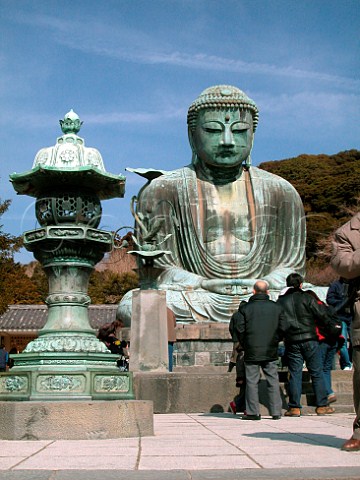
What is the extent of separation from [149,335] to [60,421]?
13.8 feet

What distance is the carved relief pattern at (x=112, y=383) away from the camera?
5719mm

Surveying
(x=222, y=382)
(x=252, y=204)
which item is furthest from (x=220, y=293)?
(x=222, y=382)

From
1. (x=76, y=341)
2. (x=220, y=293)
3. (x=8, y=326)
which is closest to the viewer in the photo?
(x=76, y=341)

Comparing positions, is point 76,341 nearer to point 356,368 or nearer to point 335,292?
point 356,368

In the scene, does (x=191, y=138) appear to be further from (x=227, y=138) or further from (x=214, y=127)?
(x=227, y=138)

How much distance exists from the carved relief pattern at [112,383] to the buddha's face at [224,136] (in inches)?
387

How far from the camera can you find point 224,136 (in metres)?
15.2

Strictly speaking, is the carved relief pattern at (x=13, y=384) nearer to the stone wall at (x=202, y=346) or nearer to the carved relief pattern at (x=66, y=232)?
the carved relief pattern at (x=66, y=232)

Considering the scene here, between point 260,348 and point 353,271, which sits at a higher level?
point 353,271

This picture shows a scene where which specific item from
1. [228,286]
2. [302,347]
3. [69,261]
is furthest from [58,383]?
[228,286]

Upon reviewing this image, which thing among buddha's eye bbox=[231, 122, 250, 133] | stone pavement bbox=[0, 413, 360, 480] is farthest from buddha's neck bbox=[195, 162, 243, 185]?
stone pavement bbox=[0, 413, 360, 480]

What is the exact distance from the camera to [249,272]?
48.5ft

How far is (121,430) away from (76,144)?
2495 mm

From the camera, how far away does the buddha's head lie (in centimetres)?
1527
